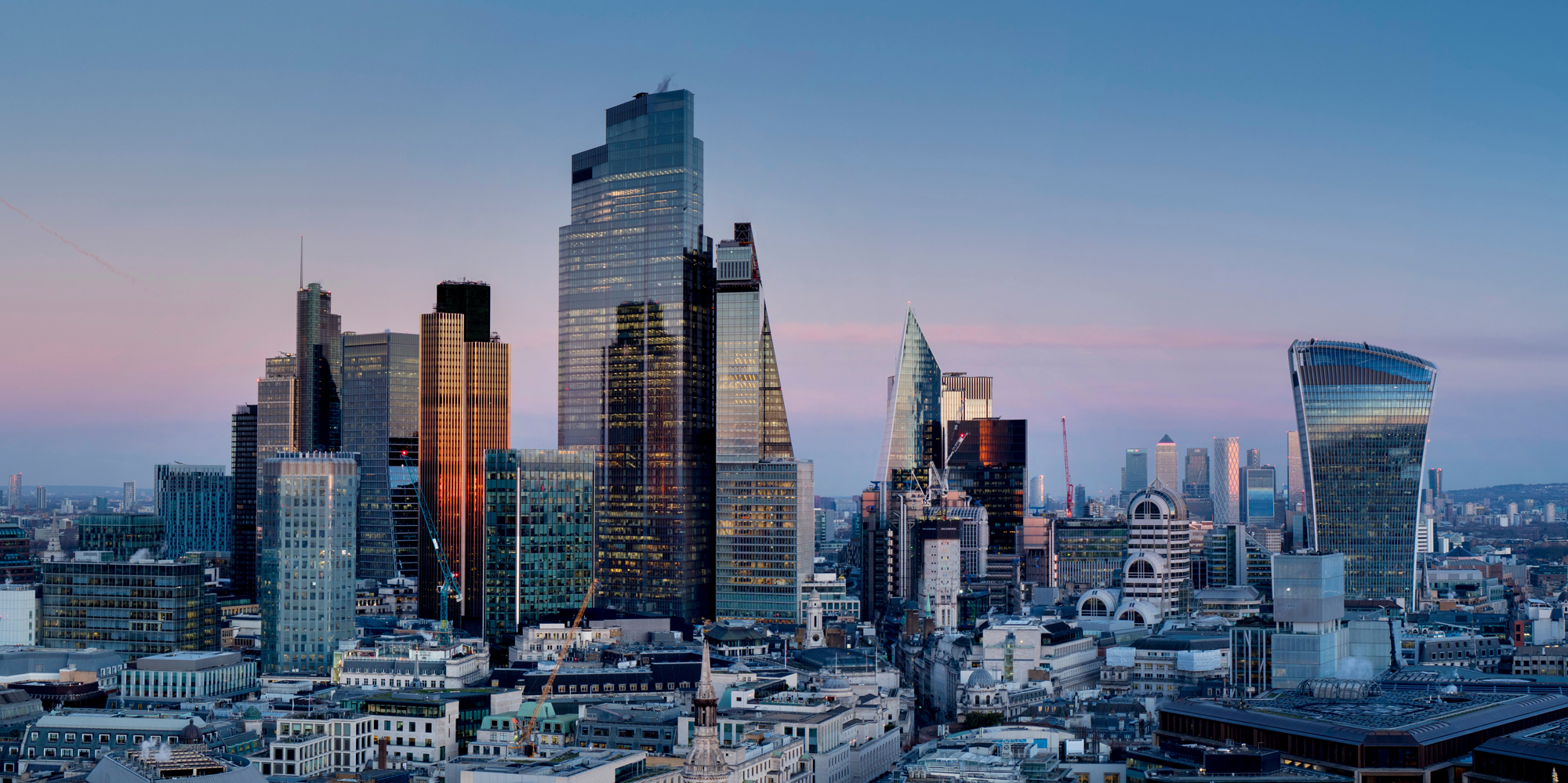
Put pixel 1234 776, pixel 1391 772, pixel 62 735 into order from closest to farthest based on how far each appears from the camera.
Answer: pixel 1234 776, pixel 1391 772, pixel 62 735

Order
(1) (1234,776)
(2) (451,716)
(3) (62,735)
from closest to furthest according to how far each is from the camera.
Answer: (1) (1234,776) → (3) (62,735) → (2) (451,716)

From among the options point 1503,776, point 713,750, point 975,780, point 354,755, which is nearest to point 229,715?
point 354,755

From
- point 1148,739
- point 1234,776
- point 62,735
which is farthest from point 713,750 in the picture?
point 62,735

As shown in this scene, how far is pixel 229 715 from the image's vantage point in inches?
7702

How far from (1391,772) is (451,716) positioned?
313ft

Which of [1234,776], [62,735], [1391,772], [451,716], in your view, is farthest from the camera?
[451,716]

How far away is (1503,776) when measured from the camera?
141 meters

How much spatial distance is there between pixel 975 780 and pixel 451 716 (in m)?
68.0

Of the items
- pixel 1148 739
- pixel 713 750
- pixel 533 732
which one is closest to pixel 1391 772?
pixel 1148 739

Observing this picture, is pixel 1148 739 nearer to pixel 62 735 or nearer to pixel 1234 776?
pixel 1234 776

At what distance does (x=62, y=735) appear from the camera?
7072 inches

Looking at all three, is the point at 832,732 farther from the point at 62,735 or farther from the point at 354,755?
the point at 62,735

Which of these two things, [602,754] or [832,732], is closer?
[602,754]

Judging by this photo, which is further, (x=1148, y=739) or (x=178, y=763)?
(x=1148, y=739)
